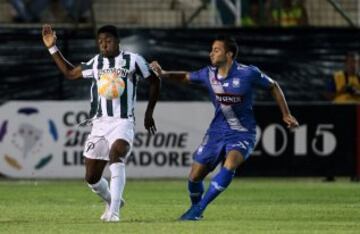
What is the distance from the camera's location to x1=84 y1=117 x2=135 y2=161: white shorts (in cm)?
1426

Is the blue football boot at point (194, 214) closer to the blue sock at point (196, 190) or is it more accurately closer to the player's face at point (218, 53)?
the blue sock at point (196, 190)

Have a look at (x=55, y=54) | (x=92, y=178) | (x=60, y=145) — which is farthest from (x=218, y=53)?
(x=60, y=145)

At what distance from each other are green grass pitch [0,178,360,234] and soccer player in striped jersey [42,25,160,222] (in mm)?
550

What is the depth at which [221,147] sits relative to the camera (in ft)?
47.9

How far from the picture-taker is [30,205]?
55.2 ft

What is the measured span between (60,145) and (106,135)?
28.6 ft

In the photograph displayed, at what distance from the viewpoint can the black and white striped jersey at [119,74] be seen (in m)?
14.3

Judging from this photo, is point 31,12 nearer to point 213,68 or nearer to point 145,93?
point 145,93

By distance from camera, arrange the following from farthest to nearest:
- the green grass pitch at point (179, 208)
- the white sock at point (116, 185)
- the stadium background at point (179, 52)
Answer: the stadium background at point (179, 52) < the white sock at point (116, 185) < the green grass pitch at point (179, 208)

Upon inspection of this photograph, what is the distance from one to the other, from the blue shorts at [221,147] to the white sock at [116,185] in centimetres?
103

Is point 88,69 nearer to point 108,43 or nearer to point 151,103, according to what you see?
point 108,43

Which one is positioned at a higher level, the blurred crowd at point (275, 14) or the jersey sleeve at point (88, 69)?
the jersey sleeve at point (88, 69)

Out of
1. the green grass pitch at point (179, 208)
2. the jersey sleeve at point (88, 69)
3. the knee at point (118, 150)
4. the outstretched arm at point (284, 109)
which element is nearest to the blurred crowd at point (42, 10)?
the green grass pitch at point (179, 208)

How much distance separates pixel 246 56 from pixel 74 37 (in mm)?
3163
